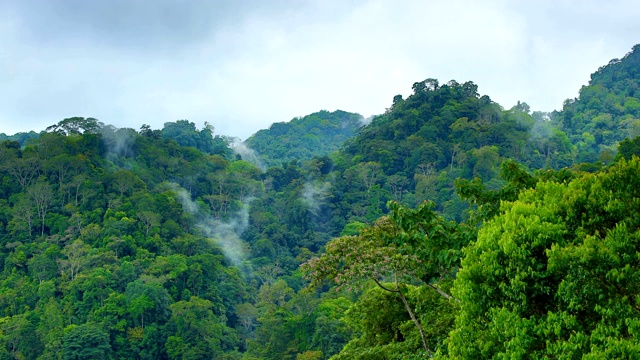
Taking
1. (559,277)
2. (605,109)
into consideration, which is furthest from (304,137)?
(559,277)

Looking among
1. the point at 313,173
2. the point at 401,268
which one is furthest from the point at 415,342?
the point at 313,173

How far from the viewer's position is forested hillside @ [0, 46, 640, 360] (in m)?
4.43

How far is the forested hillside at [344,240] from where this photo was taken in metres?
4.43

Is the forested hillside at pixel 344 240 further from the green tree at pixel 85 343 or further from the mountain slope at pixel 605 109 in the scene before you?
the mountain slope at pixel 605 109

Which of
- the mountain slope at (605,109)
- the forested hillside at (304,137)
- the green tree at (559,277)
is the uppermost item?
the forested hillside at (304,137)

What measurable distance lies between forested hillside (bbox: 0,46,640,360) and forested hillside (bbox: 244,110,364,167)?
3.83 feet

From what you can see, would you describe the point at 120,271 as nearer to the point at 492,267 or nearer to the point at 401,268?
the point at 401,268

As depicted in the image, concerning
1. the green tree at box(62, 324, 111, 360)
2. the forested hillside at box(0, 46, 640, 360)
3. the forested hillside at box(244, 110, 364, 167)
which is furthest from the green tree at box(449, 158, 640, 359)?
the forested hillside at box(244, 110, 364, 167)

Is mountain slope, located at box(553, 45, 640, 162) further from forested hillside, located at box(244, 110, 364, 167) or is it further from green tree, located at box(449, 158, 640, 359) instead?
green tree, located at box(449, 158, 640, 359)

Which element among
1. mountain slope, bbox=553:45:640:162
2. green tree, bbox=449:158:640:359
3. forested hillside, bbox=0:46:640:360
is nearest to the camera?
green tree, bbox=449:158:640:359

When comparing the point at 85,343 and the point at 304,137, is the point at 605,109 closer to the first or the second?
the point at 304,137

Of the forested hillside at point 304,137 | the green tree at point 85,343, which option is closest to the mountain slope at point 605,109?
the forested hillside at point 304,137

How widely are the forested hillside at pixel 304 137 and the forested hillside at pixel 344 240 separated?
3.83 ft

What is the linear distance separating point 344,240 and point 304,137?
76327mm
